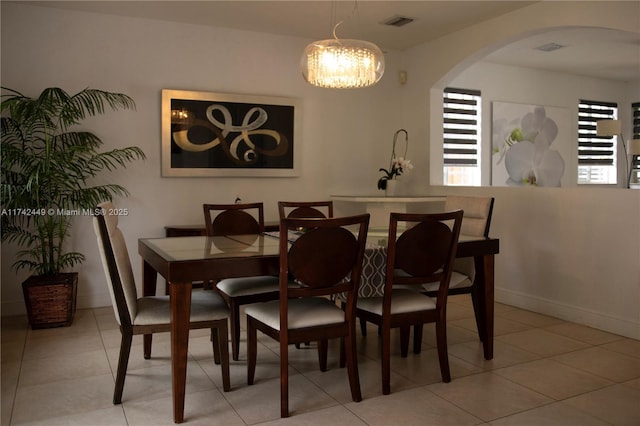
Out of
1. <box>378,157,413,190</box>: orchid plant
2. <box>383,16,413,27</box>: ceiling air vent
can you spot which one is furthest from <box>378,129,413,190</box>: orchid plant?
<box>383,16,413,27</box>: ceiling air vent

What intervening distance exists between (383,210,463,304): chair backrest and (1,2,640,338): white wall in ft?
5.60

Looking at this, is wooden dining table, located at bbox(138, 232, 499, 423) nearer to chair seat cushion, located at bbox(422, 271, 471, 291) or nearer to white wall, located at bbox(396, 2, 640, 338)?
chair seat cushion, located at bbox(422, 271, 471, 291)

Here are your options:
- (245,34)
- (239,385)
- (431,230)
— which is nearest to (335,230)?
(431,230)

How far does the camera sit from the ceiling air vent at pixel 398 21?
461 centimetres

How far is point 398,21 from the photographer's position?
4.69 meters

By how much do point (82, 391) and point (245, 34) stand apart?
3460 mm

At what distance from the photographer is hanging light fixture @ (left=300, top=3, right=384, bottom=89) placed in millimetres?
3283

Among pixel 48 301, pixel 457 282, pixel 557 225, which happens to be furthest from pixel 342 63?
pixel 48 301

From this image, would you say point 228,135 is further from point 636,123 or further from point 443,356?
point 636,123

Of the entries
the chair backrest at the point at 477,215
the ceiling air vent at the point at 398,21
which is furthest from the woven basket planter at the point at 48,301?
the ceiling air vent at the point at 398,21

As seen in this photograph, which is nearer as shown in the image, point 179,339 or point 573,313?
point 179,339

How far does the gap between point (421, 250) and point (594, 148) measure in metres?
5.85

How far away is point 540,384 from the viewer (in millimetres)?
2824

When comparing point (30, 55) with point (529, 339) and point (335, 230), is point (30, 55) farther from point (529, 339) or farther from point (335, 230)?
point (529, 339)
